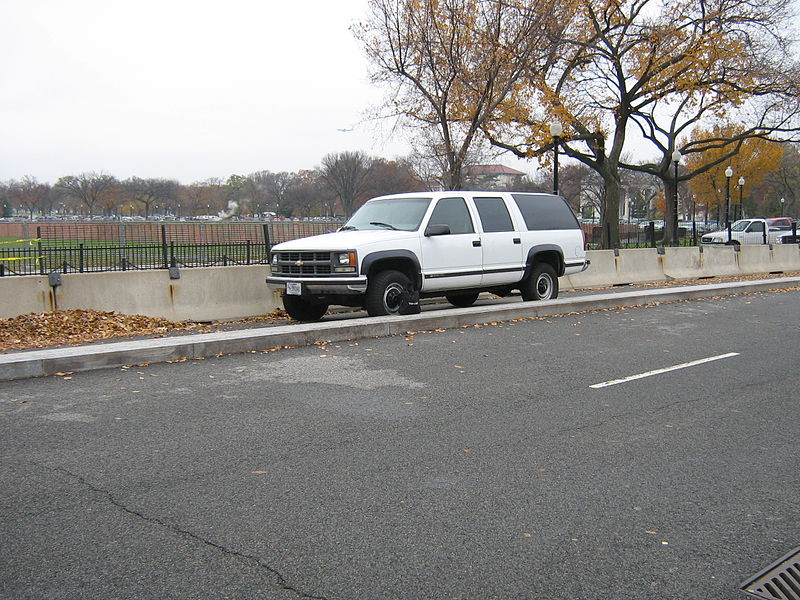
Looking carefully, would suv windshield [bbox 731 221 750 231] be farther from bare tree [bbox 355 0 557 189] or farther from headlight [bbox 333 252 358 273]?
headlight [bbox 333 252 358 273]

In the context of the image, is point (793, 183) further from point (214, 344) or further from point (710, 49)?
point (214, 344)

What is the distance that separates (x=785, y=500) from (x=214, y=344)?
6.61 meters

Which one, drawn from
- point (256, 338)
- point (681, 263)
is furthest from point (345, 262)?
point (681, 263)

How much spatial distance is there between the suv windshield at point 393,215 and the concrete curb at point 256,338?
1588mm

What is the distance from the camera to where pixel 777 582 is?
11.8ft

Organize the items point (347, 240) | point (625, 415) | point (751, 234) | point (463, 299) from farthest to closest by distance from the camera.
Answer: point (751, 234) → point (463, 299) → point (347, 240) → point (625, 415)

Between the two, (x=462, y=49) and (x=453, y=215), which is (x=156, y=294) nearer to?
(x=453, y=215)

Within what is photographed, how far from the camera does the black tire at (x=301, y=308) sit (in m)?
12.4

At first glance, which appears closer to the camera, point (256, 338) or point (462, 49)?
point (256, 338)

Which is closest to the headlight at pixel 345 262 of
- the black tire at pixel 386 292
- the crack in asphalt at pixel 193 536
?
the black tire at pixel 386 292

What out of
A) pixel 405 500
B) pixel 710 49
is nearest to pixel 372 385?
pixel 405 500

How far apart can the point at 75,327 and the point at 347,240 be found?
421cm

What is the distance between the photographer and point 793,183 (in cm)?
9712

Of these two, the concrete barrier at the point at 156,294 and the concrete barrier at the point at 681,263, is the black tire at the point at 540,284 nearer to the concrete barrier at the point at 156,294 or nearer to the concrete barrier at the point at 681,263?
the concrete barrier at the point at 156,294
